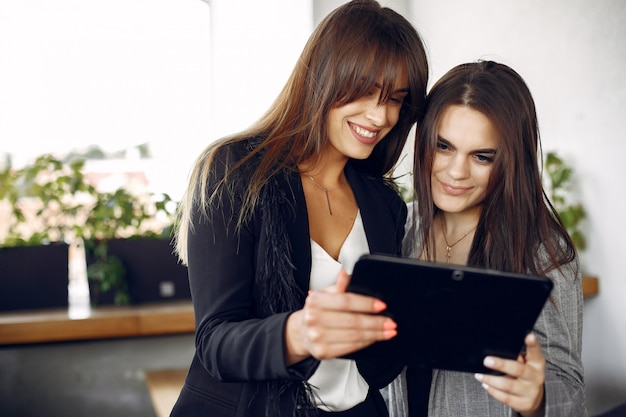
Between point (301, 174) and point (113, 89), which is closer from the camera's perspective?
point (301, 174)

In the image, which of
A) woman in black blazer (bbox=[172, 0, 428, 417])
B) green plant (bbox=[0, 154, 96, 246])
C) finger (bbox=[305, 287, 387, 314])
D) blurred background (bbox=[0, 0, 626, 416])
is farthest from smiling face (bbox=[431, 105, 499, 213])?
green plant (bbox=[0, 154, 96, 246])

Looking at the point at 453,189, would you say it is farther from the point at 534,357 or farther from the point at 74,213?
the point at 74,213

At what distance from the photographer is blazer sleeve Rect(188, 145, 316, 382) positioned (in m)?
1.01

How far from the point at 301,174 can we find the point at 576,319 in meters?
0.66

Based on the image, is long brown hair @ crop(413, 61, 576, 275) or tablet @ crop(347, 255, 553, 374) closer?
tablet @ crop(347, 255, 553, 374)

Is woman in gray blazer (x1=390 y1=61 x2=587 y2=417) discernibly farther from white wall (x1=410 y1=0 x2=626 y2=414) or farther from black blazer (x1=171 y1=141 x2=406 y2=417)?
white wall (x1=410 y1=0 x2=626 y2=414)

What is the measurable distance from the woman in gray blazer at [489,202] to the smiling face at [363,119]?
19cm

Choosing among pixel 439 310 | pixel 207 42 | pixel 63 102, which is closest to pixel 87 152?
pixel 63 102

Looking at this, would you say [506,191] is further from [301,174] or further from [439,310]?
[439,310]

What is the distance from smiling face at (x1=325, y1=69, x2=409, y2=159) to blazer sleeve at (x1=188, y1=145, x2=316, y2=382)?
0.83ft

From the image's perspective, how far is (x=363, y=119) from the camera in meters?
1.32

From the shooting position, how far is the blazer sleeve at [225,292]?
1015mm

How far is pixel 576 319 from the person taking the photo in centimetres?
143

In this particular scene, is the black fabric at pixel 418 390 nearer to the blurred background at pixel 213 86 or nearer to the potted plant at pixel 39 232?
the blurred background at pixel 213 86
